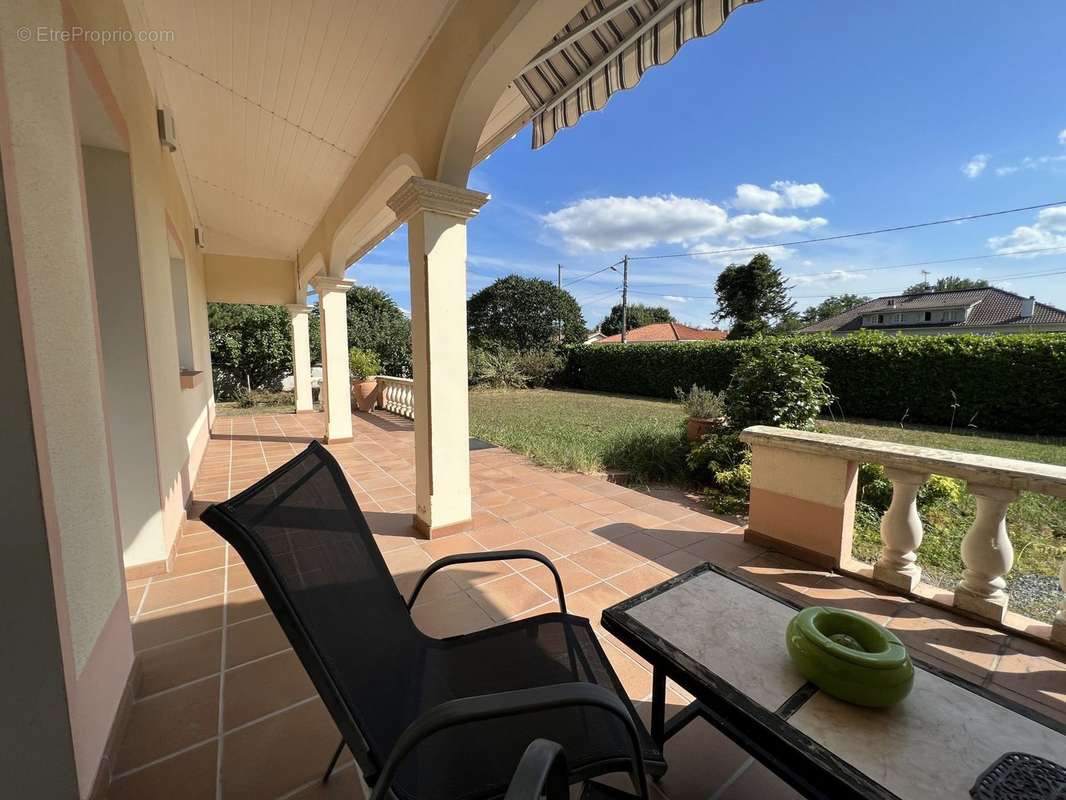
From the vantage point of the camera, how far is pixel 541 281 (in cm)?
2206

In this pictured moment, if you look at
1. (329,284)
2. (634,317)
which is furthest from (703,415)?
(634,317)

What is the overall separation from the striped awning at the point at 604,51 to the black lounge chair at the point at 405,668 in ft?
7.89

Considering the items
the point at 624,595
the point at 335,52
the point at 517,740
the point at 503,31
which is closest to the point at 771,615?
the point at 517,740

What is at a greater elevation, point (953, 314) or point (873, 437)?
point (953, 314)

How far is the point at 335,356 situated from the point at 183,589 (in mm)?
4106

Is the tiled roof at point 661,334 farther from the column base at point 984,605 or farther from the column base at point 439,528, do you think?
the column base at point 984,605

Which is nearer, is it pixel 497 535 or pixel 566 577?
pixel 566 577

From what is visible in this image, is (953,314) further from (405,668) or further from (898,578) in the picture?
(405,668)

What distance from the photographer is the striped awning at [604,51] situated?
1945mm

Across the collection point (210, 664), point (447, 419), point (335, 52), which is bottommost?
point (210, 664)

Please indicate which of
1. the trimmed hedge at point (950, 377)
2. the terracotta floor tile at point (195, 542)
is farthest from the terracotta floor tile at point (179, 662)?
the trimmed hedge at point (950, 377)

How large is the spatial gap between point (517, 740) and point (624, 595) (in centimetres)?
141

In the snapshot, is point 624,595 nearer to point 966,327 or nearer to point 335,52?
point 335,52

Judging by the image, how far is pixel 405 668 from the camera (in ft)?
3.98
